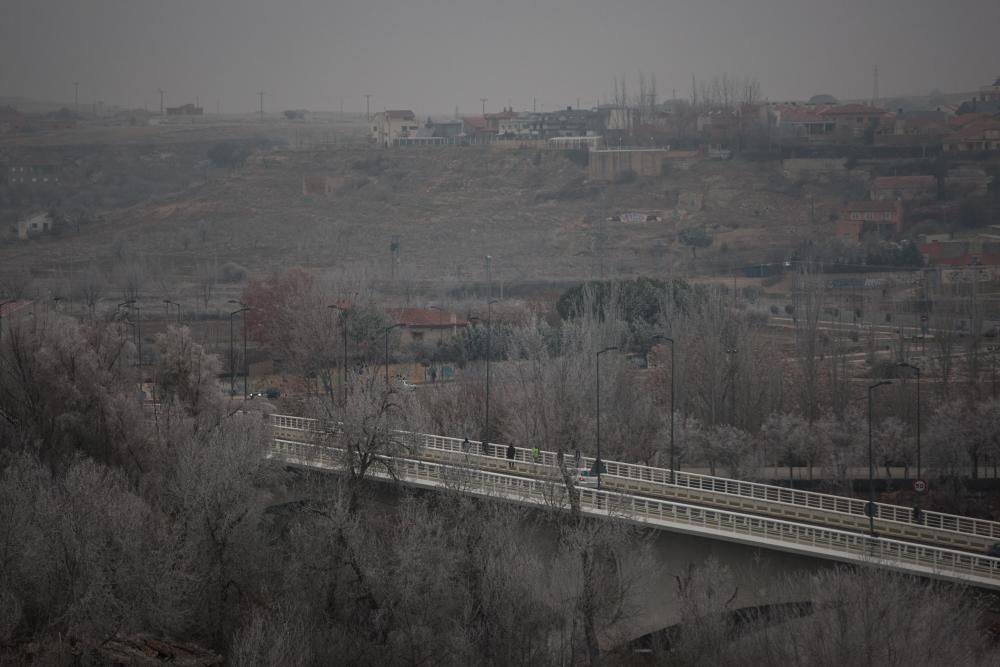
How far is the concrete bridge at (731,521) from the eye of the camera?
21.7 meters

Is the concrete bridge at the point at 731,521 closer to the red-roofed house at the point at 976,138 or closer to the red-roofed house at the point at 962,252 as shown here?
the red-roofed house at the point at 962,252

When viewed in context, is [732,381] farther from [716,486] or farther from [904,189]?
[904,189]

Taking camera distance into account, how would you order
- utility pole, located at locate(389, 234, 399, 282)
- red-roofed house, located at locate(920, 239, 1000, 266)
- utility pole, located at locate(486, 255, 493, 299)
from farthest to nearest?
utility pole, located at locate(389, 234, 399, 282)
red-roofed house, located at locate(920, 239, 1000, 266)
utility pole, located at locate(486, 255, 493, 299)

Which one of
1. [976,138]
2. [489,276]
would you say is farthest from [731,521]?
[976,138]

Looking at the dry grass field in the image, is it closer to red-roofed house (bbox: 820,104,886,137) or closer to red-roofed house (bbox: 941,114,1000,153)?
red-roofed house (bbox: 820,104,886,137)

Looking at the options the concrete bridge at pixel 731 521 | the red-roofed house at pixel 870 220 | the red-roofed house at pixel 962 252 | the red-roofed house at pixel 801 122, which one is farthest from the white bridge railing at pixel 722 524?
the red-roofed house at pixel 801 122

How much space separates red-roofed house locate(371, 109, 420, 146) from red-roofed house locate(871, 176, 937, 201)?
118 ft

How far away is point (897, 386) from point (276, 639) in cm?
2356

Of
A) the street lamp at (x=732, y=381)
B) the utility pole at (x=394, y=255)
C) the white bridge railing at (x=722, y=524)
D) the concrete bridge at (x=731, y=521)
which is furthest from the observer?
the utility pole at (x=394, y=255)

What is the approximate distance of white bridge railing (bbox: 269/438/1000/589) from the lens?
2136 centimetres

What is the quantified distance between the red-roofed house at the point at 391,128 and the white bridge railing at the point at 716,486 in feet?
258

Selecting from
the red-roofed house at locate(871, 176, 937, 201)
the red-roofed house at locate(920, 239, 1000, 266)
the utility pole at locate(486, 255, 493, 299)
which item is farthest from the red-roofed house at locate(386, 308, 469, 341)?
the red-roofed house at locate(871, 176, 937, 201)

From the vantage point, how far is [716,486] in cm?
2972

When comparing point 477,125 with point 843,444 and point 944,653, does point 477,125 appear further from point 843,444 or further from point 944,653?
point 944,653
